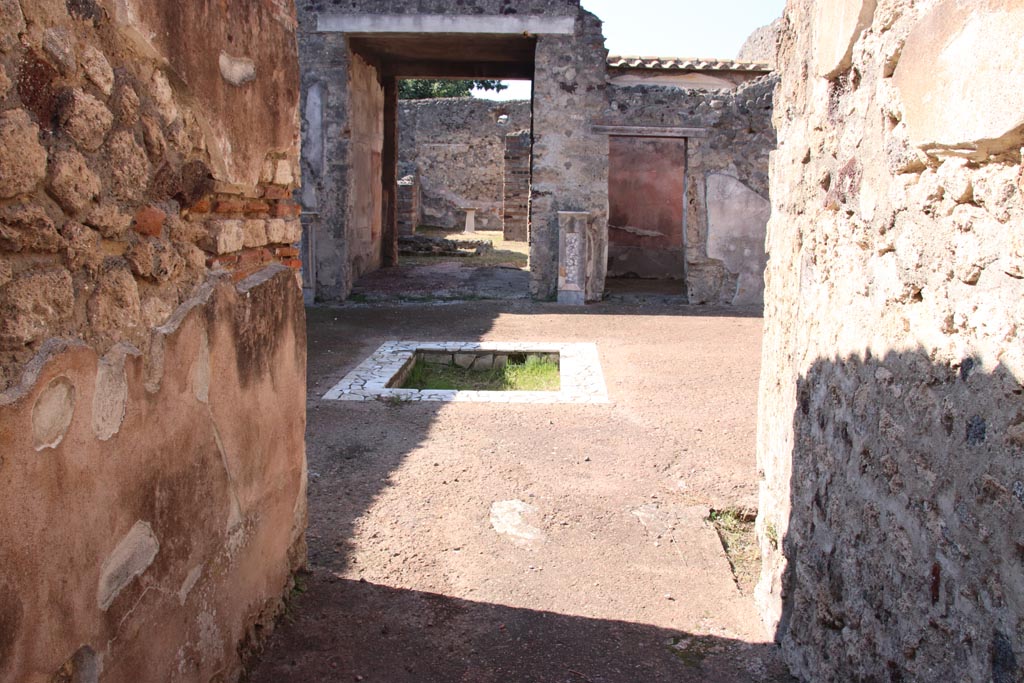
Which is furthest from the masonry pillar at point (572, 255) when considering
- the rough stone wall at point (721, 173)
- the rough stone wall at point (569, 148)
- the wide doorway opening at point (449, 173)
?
the rough stone wall at point (721, 173)

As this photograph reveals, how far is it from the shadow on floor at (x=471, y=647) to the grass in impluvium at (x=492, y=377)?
3.97 metres

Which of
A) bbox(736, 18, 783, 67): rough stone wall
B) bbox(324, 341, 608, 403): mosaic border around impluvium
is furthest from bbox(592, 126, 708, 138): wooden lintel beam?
bbox(736, 18, 783, 67): rough stone wall

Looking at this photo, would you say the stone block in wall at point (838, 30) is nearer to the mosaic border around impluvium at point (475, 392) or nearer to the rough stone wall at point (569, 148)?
the mosaic border around impluvium at point (475, 392)

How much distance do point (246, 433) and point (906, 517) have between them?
1899mm

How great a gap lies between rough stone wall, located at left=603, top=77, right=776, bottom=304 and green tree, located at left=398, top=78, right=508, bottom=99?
65.8 feet

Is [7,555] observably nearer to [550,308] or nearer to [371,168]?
[550,308]

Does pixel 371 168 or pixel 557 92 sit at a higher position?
pixel 557 92

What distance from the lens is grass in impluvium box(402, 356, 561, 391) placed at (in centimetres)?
742

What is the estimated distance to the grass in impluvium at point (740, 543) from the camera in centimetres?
376

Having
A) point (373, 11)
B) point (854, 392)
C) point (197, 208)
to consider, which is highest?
point (373, 11)

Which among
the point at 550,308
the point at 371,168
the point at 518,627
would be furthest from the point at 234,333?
the point at 371,168

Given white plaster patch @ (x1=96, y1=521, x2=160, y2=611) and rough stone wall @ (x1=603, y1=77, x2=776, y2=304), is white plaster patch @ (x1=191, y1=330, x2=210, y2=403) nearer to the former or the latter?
white plaster patch @ (x1=96, y1=521, x2=160, y2=611)

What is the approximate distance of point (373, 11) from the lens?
1101 cm

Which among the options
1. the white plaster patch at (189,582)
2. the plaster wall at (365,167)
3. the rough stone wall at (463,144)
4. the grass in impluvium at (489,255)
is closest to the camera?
the white plaster patch at (189,582)
